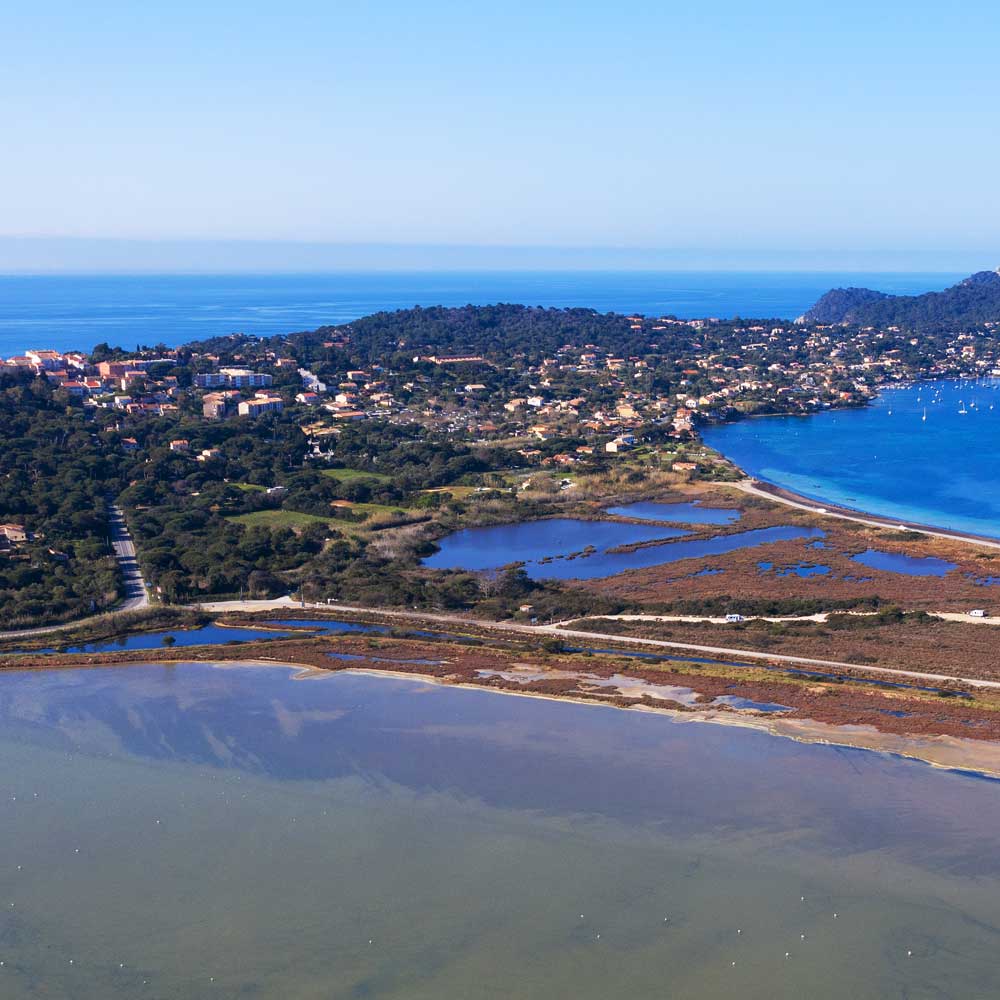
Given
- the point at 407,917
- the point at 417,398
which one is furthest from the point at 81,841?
the point at 417,398

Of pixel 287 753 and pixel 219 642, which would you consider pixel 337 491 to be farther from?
pixel 287 753

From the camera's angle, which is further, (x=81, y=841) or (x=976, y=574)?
(x=976, y=574)

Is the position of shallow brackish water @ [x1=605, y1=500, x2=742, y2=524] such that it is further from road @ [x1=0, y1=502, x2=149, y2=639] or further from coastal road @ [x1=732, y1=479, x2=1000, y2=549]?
road @ [x1=0, y1=502, x2=149, y2=639]

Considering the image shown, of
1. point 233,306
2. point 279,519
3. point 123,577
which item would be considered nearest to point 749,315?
point 233,306

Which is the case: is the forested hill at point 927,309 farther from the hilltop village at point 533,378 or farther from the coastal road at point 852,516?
the coastal road at point 852,516

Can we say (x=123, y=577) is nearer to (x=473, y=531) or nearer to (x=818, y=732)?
(x=473, y=531)

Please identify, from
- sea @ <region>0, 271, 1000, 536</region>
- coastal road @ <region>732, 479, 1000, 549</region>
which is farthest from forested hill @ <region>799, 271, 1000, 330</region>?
coastal road @ <region>732, 479, 1000, 549</region>
